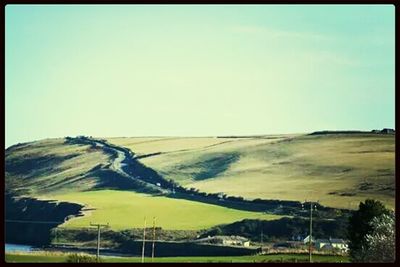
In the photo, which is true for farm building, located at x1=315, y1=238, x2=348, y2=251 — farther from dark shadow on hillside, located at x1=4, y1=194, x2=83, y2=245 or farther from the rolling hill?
dark shadow on hillside, located at x1=4, y1=194, x2=83, y2=245

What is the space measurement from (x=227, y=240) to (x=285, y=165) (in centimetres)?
1580

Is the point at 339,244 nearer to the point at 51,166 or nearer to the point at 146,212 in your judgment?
the point at 146,212

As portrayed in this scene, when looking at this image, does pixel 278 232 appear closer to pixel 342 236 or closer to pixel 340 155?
pixel 342 236

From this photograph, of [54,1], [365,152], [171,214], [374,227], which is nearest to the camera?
[54,1]

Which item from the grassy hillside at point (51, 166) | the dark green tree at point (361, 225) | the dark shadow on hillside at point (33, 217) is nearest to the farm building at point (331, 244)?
the dark green tree at point (361, 225)

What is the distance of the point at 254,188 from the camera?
48.1 meters

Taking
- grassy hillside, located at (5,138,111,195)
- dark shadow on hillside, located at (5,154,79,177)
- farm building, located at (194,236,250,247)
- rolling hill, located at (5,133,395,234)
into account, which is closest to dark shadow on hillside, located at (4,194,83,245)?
rolling hill, located at (5,133,395,234)

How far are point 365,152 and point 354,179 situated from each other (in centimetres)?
480

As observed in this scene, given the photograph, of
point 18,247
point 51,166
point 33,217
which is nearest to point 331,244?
point 18,247

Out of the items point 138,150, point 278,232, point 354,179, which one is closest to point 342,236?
point 278,232

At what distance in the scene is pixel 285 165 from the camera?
52312 mm

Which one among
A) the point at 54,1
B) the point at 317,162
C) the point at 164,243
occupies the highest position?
the point at 317,162

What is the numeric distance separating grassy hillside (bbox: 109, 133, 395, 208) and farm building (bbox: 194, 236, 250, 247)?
7.42 m

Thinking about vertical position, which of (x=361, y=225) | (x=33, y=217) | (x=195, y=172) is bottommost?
(x=361, y=225)
